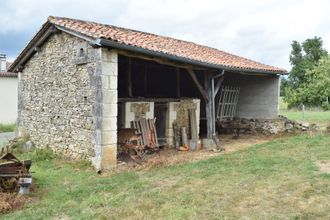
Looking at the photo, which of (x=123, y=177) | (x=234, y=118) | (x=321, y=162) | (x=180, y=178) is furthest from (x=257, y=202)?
(x=234, y=118)

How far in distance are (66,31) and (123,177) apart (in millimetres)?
4087

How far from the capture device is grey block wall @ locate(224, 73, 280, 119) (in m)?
14.8

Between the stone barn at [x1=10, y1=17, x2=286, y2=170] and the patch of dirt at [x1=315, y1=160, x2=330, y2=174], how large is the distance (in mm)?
3847

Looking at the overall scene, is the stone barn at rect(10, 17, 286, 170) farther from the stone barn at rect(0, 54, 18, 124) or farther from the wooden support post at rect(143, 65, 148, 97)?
the stone barn at rect(0, 54, 18, 124)

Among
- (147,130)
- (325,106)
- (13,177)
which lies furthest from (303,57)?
(13,177)

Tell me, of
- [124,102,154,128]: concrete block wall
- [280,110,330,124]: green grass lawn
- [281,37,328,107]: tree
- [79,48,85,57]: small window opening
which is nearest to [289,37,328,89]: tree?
[281,37,328,107]: tree

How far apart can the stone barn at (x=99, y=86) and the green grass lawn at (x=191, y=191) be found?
0.97 meters

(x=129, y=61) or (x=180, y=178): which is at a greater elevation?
(x=129, y=61)

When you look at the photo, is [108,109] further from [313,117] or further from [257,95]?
[313,117]

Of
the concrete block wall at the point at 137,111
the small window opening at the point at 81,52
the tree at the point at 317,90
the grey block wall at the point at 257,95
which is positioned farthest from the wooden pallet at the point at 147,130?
the tree at the point at 317,90

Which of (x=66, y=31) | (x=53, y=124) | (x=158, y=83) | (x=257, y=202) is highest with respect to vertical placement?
(x=66, y=31)

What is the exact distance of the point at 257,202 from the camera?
18.8ft

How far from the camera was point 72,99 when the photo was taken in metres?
9.34

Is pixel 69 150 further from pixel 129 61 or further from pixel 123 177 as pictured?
pixel 129 61
